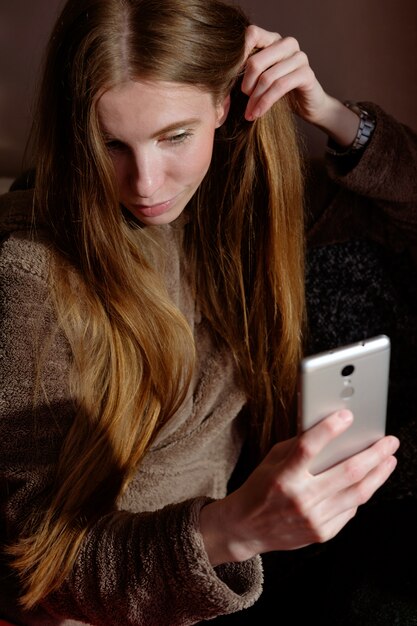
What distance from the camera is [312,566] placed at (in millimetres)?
1146

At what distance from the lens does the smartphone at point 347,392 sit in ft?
2.28

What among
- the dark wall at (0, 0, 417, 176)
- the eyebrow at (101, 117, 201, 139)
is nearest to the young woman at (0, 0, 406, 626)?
the eyebrow at (101, 117, 201, 139)

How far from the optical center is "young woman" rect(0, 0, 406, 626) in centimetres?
81

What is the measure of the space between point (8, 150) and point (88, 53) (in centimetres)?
43

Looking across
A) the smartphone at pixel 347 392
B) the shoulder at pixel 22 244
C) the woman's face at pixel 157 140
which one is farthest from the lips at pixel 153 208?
the smartphone at pixel 347 392

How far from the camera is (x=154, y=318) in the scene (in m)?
0.95

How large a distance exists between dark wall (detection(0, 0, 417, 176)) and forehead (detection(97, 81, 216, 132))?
402 mm

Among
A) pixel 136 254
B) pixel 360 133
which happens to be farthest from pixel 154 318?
pixel 360 133

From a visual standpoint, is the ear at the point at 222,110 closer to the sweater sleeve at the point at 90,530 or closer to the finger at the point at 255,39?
the finger at the point at 255,39

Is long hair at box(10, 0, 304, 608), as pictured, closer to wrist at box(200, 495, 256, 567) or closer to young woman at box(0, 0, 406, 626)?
young woman at box(0, 0, 406, 626)

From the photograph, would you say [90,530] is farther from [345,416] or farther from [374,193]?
[374,193]

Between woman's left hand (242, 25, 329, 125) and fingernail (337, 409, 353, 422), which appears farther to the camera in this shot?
woman's left hand (242, 25, 329, 125)

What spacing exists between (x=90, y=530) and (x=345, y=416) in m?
0.32

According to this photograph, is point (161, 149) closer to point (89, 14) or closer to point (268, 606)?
point (89, 14)
